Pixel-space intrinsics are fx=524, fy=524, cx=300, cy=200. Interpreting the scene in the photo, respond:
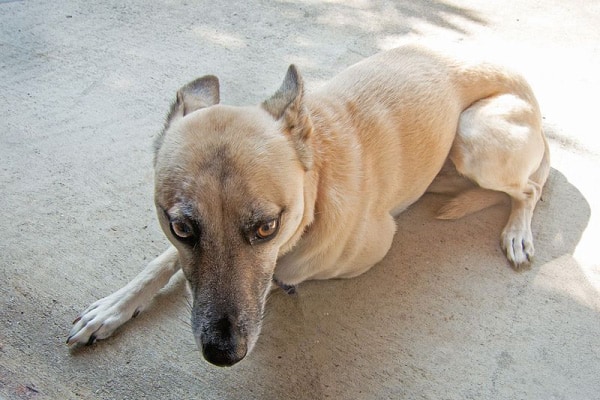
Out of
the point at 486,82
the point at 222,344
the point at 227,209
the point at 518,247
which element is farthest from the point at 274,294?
the point at 486,82

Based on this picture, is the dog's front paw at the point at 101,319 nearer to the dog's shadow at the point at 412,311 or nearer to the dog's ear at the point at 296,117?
the dog's shadow at the point at 412,311

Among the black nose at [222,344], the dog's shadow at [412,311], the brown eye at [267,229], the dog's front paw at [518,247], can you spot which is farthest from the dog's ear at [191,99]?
the dog's front paw at [518,247]

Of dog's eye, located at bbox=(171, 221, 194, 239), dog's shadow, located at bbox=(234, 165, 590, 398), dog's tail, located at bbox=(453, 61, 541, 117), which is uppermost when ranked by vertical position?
dog's tail, located at bbox=(453, 61, 541, 117)

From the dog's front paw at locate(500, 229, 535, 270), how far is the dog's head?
1.28 m

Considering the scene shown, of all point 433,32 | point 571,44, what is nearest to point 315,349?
point 433,32

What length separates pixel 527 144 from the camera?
259 cm

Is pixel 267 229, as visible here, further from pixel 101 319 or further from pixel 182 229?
pixel 101 319

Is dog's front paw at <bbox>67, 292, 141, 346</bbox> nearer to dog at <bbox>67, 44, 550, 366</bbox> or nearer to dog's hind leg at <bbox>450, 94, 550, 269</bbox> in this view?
dog at <bbox>67, 44, 550, 366</bbox>

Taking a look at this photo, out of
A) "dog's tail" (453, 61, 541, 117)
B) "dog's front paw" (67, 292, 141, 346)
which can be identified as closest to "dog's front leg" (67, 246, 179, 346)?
"dog's front paw" (67, 292, 141, 346)

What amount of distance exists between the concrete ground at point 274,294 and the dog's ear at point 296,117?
2.67ft

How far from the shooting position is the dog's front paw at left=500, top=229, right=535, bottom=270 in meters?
2.60

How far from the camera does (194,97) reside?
218 centimetres

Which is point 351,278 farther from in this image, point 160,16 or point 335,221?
point 160,16

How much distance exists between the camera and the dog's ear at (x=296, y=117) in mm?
1955
